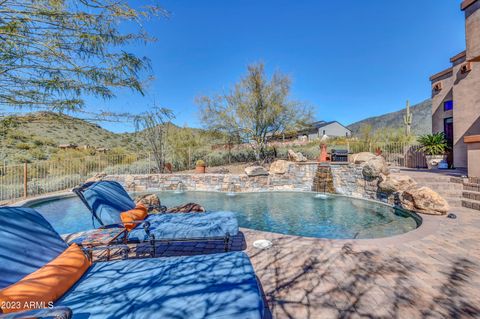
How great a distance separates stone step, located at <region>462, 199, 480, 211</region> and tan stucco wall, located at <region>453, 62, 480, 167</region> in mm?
5622

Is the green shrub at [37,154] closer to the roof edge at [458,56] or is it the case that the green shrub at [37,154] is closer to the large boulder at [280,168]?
the large boulder at [280,168]

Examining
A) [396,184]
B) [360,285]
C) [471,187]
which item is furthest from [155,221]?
[471,187]

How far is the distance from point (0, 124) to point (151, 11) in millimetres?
2218

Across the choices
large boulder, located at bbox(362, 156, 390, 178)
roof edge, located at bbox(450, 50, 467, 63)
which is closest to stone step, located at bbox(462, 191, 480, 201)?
large boulder, located at bbox(362, 156, 390, 178)

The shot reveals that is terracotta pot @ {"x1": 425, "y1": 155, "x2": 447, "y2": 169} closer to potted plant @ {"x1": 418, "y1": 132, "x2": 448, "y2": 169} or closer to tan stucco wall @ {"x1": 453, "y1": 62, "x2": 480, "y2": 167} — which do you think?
potted plant @ {"x1": 418, "y1": 132, "x2": 448, "y2": 169}

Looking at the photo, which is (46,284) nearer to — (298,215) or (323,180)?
(298,215)

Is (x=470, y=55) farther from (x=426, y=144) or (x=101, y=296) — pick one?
(x=101, y=296)

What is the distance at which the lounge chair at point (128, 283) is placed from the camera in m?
1.36

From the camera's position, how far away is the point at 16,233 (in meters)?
1.87

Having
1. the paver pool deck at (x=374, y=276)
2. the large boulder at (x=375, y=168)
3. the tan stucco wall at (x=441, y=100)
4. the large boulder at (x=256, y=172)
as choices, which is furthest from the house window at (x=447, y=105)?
the paver pool deck at (x=374, y=276)

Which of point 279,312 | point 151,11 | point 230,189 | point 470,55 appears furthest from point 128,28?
point 470,55

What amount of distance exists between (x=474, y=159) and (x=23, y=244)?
30.0ft

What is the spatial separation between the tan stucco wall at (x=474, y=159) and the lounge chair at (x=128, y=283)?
23.8 feet

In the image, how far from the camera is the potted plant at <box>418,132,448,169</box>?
10.7 m
